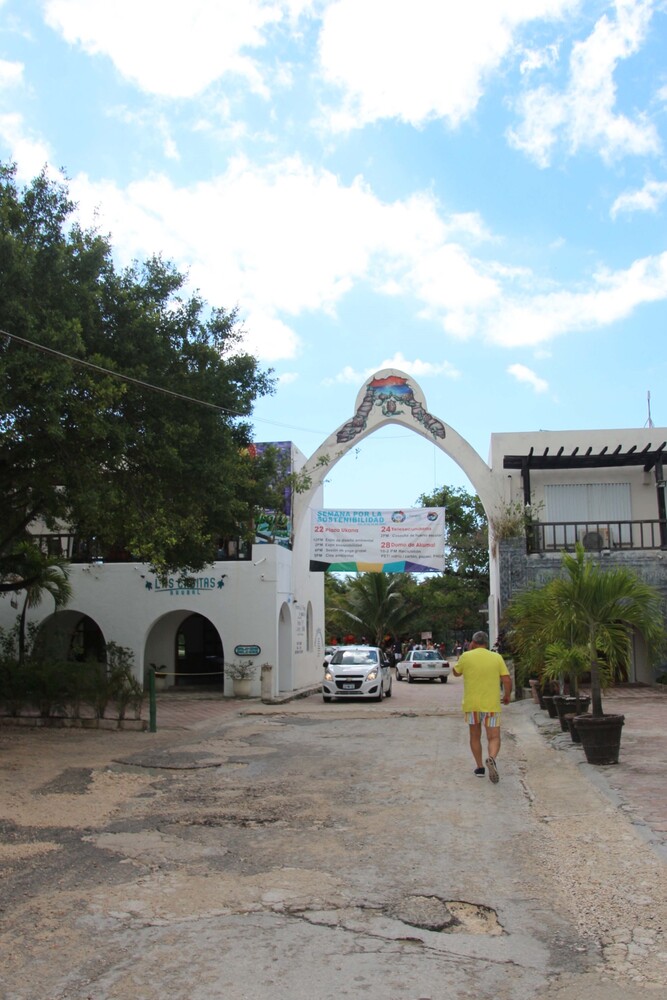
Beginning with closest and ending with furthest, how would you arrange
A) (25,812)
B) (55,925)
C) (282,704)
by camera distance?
1. (55,925)
2. (25,812)
3. (282,704)

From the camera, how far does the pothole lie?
4.88 meters

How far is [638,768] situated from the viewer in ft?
33.3

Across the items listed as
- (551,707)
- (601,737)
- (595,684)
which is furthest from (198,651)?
(601,737)

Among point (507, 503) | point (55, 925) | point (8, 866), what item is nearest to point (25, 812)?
point (8, 866)

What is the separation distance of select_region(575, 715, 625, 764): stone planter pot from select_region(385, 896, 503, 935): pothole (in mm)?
5473

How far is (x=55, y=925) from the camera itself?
16.1 feet

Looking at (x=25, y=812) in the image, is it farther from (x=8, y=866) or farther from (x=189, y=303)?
(x=189, y=303)

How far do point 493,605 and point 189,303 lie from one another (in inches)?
624

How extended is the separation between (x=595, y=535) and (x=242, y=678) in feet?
33.8

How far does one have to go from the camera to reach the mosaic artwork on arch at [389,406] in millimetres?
25641

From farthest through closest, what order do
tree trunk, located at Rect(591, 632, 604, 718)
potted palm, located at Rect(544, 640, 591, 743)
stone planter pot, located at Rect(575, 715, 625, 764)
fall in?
potted palm, located at Rect(544, 640, 591, 743)
tree trunk, located at Rect(591, 632, 604, 718)
stone planter pot, located at Rect(575, 715, 625, 764)

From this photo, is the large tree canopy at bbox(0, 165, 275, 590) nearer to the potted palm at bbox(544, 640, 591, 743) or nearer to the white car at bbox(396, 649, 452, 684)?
the potted palm at bbox(544, 640, 591, 743)

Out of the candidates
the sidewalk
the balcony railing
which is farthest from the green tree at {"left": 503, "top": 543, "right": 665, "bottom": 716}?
the balcony railing

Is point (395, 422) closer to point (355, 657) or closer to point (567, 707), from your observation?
point (355, 657)
